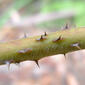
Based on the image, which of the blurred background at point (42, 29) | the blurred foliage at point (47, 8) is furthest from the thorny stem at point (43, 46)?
the blurred foliage at point (47, 8)

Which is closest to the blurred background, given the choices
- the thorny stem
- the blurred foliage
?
the blurred foliage

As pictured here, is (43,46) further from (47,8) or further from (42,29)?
(47,8)

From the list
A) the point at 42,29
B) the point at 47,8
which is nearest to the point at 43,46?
the point at 42,29

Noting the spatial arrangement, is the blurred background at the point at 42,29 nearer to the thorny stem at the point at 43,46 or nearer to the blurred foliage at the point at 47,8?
the blurred foliage at the point at 47,8

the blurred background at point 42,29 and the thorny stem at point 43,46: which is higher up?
the thorny stem at point 43,46

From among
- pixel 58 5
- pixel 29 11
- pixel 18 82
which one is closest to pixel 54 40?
pixel 18 82

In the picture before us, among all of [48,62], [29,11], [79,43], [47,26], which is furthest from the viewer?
[29,11]

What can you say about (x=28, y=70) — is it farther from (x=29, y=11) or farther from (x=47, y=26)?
(x=29, y=11)
